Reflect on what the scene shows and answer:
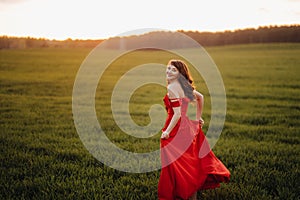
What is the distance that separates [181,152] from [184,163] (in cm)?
15

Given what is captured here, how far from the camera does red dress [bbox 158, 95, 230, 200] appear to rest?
3586 millimetres

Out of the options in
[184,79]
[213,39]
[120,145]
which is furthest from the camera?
[213,39]

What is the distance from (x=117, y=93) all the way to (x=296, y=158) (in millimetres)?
10635

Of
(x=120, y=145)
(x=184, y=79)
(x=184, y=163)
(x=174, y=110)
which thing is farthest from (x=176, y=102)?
(x=120, y=145)

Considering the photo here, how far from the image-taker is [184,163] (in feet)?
12.0

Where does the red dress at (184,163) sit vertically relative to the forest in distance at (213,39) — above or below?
below

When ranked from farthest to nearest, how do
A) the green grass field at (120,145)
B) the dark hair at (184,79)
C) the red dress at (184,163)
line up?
the green grass field at (120,145) → the dark hair at (184,79) → the red dress at (184,163)

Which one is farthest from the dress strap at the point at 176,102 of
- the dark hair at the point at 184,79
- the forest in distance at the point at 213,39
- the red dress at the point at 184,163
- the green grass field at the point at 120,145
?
the forest in distance at the point at 213,39

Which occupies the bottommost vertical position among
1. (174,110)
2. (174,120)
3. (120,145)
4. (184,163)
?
(120,145)

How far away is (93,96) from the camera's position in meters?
13.9

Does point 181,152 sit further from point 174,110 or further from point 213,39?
point 213,39

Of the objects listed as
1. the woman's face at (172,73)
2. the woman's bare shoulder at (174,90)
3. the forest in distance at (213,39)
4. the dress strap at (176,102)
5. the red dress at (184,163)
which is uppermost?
the forest in distance at (213,39)

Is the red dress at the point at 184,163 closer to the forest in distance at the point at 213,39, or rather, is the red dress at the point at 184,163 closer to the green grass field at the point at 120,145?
the green grass field at the point at 120,145

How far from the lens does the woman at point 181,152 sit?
3594 millimetres
